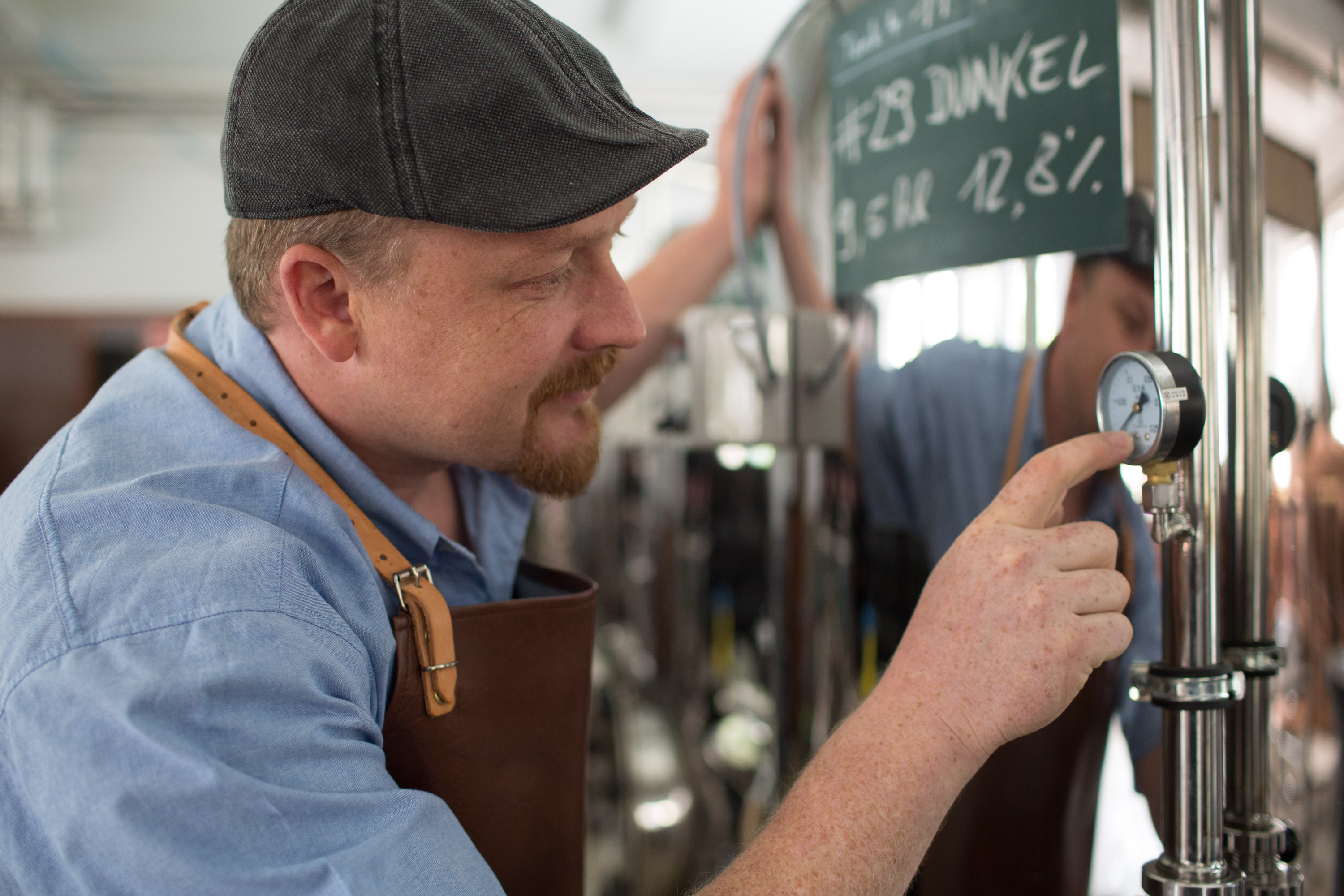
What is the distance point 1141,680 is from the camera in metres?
0.79

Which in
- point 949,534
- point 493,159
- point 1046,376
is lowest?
point 949,534

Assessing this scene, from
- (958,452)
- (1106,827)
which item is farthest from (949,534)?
(1106,827)

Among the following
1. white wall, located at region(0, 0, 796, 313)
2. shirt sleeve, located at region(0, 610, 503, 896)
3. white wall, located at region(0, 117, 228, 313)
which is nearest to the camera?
shirt sleeve, located at region(0, 610, 503, 896)

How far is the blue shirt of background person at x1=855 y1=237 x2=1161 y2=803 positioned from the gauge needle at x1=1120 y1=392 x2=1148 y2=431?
9cm

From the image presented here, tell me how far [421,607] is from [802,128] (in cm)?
86

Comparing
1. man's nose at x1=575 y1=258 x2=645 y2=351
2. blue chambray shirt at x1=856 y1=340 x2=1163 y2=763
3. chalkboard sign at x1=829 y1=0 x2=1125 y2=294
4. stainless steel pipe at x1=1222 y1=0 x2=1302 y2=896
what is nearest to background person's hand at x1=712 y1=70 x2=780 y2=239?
chalkboard sign at x1=829 y1=0 x2=1125 y2=294

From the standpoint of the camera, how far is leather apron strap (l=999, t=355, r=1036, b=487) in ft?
2.93

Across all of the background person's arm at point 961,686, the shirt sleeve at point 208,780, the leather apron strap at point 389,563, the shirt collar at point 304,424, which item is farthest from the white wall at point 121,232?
the background person's arm at point 961,686

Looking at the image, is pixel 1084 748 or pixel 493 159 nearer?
pixel 493 159

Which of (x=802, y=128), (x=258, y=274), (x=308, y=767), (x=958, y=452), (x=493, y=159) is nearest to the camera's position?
(x=308, y=767)

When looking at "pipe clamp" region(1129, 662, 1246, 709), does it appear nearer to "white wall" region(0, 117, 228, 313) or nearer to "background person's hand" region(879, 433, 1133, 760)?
"background person's hand" region(879, 433, 1133, 760)

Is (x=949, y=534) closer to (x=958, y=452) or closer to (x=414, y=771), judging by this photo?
(x=958, y=452)

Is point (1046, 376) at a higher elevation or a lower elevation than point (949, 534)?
higher

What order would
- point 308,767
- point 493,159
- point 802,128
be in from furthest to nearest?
point 802,128 < point 493,159 < point 308,767
